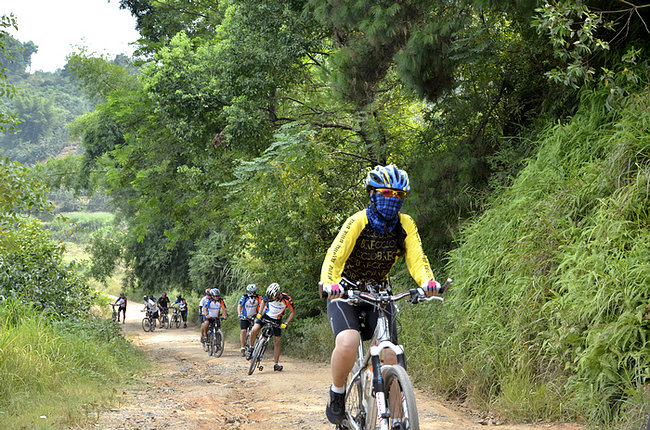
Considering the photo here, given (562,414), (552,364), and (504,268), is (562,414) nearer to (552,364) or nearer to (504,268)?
(552,364)

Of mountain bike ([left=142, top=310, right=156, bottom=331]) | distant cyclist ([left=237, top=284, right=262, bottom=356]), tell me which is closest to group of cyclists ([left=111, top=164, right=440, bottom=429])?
distant cyclist ([left=237, top=284, right=262, bottom=356])

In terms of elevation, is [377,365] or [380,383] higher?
[377,365]

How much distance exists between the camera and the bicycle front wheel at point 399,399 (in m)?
Result: 4.19

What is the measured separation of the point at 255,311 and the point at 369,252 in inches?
502

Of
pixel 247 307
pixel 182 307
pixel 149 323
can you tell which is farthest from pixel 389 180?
pixel 182 307

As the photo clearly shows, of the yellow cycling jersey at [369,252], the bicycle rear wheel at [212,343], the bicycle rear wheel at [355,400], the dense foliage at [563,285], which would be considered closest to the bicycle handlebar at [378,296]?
the yellow cycling jersey at [369,252]

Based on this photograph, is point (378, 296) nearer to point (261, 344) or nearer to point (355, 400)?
point (355, 400)

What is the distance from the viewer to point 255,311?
58.1 feet

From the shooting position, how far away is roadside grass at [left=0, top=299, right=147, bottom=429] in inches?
319

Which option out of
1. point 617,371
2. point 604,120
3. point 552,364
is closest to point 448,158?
point 604,120

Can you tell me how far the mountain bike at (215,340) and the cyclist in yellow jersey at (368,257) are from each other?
14894 millimetres

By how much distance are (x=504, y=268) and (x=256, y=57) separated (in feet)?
34.0

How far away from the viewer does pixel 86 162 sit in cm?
3052

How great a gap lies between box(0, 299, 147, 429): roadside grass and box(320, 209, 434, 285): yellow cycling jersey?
4329 mm
